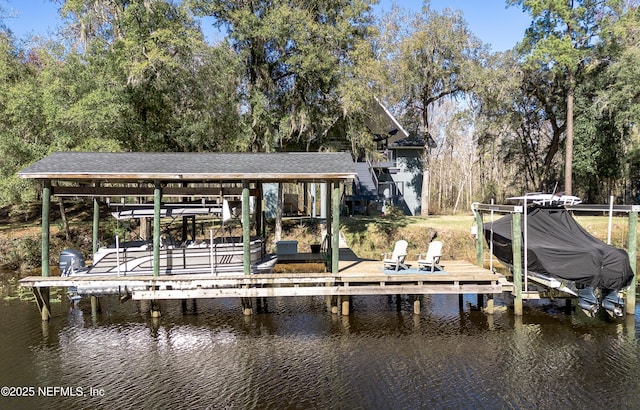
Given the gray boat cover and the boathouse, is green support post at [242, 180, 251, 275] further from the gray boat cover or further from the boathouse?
the gray boat cover

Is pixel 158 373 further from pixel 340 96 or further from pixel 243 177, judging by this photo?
pixel 340 96

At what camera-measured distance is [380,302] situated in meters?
15.4

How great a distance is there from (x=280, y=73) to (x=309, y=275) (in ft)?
47.7

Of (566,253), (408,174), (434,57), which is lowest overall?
(566,253)

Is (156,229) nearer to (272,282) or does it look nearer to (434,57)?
(272,282)

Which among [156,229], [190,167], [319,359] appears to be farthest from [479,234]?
[156,229]

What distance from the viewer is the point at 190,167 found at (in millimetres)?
12820

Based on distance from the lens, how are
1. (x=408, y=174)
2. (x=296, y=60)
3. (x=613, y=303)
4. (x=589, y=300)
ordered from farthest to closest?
(x=408, y=174), (x=296, y=60), (x=613, y=303), (x=589, y=300)

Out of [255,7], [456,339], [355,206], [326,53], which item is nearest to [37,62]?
[255,7]

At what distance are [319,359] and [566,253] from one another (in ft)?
25.5

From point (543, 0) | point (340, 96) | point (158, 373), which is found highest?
point (543, 0)

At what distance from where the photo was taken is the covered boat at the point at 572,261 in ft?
38.9

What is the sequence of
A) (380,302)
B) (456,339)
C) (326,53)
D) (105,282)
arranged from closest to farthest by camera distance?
1. (456,339)
2. (105,282)
3. (380,302)
4. (326,53)

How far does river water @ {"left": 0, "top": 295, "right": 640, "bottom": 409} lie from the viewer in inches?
339
